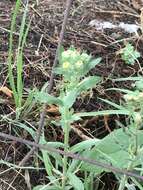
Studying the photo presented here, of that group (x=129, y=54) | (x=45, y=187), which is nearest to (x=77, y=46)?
(x=129, y=54)

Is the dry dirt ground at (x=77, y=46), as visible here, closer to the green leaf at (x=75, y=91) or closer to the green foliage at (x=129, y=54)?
the green foliage at (x=129, y=54)

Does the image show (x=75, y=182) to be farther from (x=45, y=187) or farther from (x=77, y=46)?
(x=77, y=46)

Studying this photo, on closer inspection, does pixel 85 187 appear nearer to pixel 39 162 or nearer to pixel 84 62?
A: pixel 39 162

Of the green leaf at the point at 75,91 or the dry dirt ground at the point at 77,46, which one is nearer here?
→ the green leaf at the point at 75,91

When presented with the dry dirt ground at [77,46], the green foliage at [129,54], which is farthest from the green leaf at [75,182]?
the green foliage at [129,54]

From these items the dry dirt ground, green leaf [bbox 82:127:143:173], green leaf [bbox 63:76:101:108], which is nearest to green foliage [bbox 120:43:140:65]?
the dry dirt ground

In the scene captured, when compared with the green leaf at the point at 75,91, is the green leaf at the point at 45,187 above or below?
below

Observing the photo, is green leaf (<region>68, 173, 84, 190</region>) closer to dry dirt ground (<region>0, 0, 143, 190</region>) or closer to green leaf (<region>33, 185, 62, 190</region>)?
green leaf (<region>33, 185, 62, 190</region>)

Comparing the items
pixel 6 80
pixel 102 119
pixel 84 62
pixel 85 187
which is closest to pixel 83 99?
pixel 102 119
